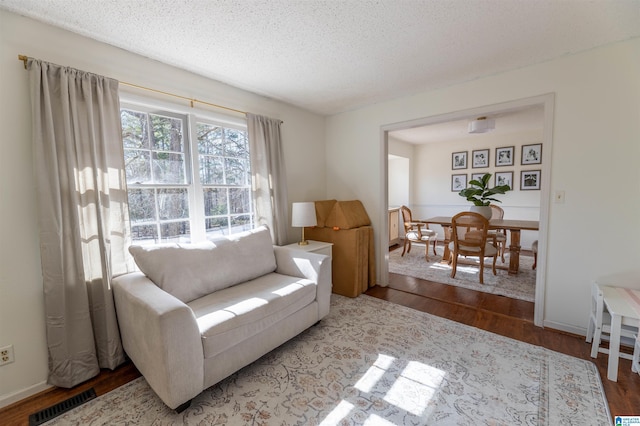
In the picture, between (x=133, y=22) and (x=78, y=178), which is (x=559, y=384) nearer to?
(x=78, y=178)

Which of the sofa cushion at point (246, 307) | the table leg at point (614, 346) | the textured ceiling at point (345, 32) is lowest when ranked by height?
the table leg at point (614, 346)

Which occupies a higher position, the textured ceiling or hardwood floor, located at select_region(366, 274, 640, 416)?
the textured ceiling

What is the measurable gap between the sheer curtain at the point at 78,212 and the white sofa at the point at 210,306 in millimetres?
160

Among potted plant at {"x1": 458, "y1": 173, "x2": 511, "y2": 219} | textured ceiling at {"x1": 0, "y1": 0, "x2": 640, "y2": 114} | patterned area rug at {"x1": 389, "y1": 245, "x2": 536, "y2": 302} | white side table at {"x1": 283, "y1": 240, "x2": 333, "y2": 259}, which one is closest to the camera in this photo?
textured ceiling at {"x1": 0, "y1": 0, "x2": 640, "y2": 114}

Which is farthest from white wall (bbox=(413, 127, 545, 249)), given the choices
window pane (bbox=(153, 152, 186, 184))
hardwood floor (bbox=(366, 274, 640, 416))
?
window pane (bbox=(153, 152, 186, 184))

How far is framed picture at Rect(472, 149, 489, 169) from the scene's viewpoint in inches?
215

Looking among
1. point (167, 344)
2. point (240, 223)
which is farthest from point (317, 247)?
point (167, 344)

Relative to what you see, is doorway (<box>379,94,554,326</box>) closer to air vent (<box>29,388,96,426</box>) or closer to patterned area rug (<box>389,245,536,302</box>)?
patterned area rug (<box>389,245,536,302</box>)

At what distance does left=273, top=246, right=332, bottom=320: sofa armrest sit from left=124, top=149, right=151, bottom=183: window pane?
1.40 m

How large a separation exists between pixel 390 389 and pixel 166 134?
264cm

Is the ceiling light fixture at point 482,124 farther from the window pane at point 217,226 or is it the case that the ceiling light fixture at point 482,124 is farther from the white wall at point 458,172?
the window pane at point 217,226

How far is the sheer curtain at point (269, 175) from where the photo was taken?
2.90 meters

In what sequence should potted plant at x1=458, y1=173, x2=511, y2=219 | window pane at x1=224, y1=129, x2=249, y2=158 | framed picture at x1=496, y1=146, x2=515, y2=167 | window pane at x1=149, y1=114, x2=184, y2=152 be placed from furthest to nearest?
framed picture at x1=496, y1=146, x2=515, y2=167 < potted plant at x1=458, y1=173, x2=511, y2=219 < window pane at x1=224, y1=129, x2=249, y2=158 < window pane at x1=149, y1=114, x2=184, y2=152

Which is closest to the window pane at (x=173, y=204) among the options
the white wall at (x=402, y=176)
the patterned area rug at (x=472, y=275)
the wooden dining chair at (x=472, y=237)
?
the patterned area rug at (x=472, y=275)
